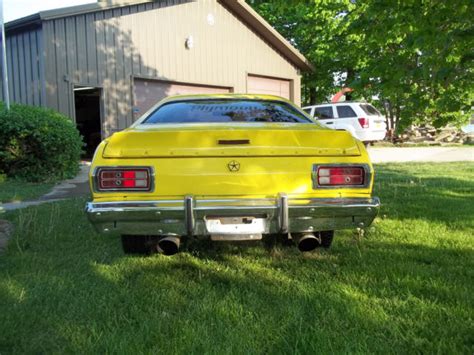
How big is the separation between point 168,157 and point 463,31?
2648 mm

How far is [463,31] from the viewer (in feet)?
12.5

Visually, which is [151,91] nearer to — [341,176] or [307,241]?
[307,241]

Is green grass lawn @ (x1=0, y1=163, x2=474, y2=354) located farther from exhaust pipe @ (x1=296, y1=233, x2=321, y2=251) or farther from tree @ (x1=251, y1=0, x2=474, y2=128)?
tree @ (x1=251, y1=0, x2=474, y2=128)

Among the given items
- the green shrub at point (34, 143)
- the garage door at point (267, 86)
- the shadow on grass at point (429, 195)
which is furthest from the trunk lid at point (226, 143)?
the garage door at point (267, 86)

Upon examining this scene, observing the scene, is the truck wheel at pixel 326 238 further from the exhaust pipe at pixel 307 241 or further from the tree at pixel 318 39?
the tree at pixel 318 39

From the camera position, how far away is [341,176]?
10.7ft

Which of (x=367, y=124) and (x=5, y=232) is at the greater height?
(x=367, y=124)

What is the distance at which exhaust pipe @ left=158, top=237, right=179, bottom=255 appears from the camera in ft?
11.1

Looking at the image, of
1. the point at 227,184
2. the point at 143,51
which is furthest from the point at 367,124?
the point at 227,184

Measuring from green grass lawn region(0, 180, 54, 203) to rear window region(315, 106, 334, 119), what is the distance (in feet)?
38.0

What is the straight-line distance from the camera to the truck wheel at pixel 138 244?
148 inches

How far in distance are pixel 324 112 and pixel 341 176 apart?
15.1m

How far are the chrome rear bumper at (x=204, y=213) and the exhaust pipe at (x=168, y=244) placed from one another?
0.68 ft

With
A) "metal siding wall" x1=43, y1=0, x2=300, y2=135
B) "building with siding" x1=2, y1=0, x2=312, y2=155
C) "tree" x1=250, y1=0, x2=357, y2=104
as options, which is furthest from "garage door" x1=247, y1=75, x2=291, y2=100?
"tree" x1=250, y1=0, x2=357, y2=104
